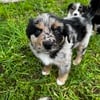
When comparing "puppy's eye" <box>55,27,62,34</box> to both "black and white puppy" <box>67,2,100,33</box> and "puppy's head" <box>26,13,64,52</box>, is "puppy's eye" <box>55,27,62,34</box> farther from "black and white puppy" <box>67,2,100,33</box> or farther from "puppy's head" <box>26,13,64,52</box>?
"black and white puppy" <box>67,2,100,33</box>

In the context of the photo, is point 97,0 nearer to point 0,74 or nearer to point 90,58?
point 90,58

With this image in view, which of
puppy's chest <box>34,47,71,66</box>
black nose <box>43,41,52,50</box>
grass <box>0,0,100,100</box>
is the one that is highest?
black nose <box>43,41,52,50</box>

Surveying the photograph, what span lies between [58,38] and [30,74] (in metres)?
1.13

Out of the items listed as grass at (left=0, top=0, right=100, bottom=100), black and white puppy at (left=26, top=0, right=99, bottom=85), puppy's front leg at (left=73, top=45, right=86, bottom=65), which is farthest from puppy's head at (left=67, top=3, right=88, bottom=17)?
puppy's front leg at (left=73, top=45, right=86, bottom=65)

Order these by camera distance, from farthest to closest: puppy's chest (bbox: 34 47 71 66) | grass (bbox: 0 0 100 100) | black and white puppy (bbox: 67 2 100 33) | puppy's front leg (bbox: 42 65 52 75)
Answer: black and white puppy (bbox: 67 2 100 33), puppy's front leg (bbox: 42 65 52 75), grass (bbox: 0 0 100 100), puppy's chest (bbox: 34 47 71 66)

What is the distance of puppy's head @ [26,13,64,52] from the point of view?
3713 mm

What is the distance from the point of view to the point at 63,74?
4453mm

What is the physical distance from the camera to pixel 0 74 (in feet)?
15.3

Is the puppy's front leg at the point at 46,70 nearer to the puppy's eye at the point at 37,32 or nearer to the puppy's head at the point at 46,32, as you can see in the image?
the puppy's head at the point at 46,32

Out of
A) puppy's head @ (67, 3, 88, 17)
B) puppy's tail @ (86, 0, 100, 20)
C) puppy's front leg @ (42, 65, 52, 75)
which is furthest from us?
puppy's head @ (67, 3, 88, 17)

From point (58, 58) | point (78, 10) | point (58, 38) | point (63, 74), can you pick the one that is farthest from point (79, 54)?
point (78, 10)

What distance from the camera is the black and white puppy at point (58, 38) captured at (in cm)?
374

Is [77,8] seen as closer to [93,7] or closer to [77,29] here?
[93,7]

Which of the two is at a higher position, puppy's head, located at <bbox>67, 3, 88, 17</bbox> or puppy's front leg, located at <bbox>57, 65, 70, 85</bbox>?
puppy's head, located at <bbox>67, 3, 88, 17</bbox>
